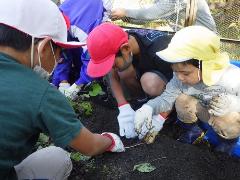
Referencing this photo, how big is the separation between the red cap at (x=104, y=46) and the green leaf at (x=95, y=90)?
67cm

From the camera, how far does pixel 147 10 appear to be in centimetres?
378

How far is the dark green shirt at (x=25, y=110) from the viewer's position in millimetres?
1562

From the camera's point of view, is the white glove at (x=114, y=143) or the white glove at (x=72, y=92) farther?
the white glove at (x=72, y=92)

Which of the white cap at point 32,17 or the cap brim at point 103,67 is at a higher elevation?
the white cap at point 32,17

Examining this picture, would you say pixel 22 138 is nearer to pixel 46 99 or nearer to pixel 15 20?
pixel 46 99

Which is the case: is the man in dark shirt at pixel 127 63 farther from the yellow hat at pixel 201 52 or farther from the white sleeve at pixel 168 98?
the yellow hat at pixel 201 52

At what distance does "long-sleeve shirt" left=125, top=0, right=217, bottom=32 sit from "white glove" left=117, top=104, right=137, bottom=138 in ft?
4.16

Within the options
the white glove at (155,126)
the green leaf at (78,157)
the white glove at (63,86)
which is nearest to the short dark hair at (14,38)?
the green leaf at (78,157)

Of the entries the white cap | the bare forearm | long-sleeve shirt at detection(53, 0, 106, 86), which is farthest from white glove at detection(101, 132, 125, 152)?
long-sleeve shirt at detection(53, 0, 106, 86)

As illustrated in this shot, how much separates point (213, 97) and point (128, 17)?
5.83 ft

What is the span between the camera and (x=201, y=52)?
2.35 metres

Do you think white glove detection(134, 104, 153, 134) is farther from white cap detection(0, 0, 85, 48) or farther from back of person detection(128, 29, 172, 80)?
white cap detection(0, 0, 85, 48)

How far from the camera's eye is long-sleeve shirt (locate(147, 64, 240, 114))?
2412mm

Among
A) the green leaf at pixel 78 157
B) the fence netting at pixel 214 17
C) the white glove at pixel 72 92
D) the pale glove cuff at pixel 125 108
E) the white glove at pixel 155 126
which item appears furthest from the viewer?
the fence netting at pixel 214 17
